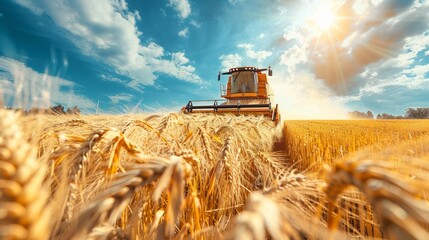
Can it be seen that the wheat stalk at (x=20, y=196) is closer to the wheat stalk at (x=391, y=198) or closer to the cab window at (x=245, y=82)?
the wheat stalk at (x=391, y=198)

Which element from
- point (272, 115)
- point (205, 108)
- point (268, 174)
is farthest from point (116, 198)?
point (205, 108)

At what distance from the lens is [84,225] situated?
477 mm

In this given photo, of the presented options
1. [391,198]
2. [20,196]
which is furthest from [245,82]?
[20,196]

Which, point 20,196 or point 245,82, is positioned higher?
point 245,82

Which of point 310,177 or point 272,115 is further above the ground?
point 272,115

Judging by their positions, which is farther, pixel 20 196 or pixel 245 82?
pixel 245 82

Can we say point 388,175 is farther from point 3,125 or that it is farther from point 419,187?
point 3,125

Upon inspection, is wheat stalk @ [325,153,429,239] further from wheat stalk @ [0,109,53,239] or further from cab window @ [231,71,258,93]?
cab window @ [231,71,258,93]

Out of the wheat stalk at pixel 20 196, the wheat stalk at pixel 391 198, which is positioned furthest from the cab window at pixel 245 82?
the wheat stalk at pixel 20 196

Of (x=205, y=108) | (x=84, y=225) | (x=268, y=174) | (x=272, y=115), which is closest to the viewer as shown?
(x=84, y=225)

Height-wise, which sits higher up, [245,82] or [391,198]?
[245,82]

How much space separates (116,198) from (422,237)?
0.57m

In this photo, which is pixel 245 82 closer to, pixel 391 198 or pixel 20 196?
pixel 391 198

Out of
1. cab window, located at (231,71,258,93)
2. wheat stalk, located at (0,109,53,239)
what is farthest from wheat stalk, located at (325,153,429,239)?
cab window, located at (231,71,258,93)
